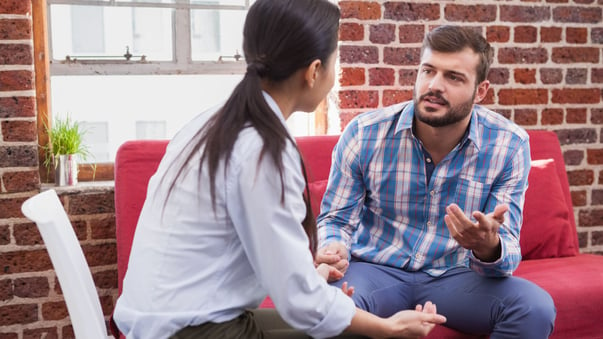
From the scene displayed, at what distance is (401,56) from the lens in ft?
8.99

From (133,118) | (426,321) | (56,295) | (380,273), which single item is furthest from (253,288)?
(133,118)

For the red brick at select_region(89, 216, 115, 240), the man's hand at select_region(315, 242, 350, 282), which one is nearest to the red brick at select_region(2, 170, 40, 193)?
the red brick at select_region(89, 216, 115, 240)

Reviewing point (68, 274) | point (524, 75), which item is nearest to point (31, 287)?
point (68, 274)

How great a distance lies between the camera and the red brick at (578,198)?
2.99 metres

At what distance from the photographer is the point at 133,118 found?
8.90 feet

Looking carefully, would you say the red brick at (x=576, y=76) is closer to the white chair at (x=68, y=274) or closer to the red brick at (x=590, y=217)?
the red brick at (x=590, y=217)

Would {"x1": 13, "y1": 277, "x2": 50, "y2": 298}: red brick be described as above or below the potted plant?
below

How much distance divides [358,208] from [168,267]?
0.95m

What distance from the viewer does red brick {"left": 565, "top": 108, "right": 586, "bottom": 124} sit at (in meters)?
2.95

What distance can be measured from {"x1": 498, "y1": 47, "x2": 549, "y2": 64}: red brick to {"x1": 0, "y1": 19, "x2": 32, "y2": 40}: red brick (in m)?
1.88

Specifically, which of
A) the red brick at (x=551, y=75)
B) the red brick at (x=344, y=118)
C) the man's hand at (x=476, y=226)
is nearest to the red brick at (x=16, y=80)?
the red brick at (x=344, y=118)

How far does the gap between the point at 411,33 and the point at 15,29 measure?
151 cm

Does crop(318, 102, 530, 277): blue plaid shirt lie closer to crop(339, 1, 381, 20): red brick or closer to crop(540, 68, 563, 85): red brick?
crop(339, 1, 381, 20): red brick

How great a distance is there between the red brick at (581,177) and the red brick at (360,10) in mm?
1147
